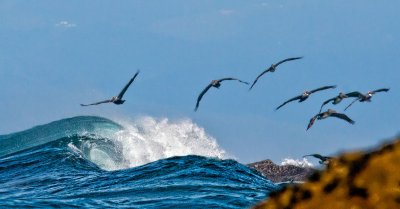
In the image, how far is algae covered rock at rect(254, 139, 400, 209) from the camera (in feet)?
13.3

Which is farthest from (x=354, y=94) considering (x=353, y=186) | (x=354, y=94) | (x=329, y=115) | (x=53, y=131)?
(x=53, y=131)

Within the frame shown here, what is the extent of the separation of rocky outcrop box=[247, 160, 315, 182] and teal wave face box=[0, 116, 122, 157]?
74.1 ft

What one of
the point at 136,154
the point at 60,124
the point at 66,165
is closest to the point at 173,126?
the point at 136,154

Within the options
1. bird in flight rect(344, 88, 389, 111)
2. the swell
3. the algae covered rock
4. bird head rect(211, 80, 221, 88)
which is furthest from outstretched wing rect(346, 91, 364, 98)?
the algae covered rock

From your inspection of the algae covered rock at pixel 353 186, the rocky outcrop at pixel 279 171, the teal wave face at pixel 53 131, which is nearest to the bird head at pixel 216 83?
the rocky outcrop at pixel 279 171

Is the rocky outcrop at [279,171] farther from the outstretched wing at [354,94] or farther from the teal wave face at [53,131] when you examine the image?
the teal wave face at [53,131]

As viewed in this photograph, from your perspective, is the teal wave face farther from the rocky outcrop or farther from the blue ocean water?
the rocky outcrop

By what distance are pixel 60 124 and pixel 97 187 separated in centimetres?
4836

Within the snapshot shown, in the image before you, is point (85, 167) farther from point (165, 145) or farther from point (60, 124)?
point (60, 124)

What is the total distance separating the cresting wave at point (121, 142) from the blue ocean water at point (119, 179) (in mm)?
137

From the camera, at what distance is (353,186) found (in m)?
4.16

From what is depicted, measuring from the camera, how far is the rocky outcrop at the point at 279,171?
3776cm

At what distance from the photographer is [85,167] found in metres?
35.8

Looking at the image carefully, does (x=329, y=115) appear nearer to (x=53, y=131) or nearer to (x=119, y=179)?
(x=119, y=179)
